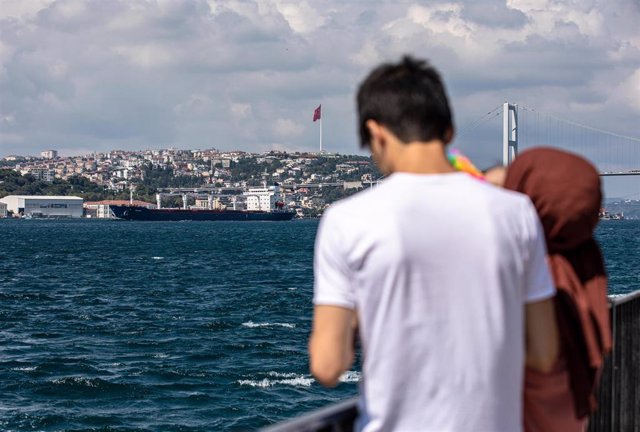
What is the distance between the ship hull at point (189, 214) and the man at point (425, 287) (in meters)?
145

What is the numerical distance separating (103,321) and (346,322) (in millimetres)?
24340

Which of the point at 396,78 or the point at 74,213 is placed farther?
the point at 74,213

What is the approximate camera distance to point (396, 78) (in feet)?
6.25

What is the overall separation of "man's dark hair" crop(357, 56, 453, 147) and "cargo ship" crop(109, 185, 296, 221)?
144798 millimetres

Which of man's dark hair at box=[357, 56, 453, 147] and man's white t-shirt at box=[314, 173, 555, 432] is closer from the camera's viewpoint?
man's white t-shirt at box=[314, 173, 555, 432]

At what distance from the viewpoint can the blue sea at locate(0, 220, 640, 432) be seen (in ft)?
47.5

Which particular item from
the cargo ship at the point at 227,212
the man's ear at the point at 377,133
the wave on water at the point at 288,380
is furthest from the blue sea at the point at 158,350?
the cargo ship at the point at 227,212

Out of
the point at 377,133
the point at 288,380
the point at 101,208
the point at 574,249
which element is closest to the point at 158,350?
the point at 288,380

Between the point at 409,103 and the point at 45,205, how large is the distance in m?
188

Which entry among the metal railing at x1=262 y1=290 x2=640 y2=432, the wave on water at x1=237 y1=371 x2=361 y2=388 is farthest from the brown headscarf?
the wave on water at x1=237 y1=371 x2=361 y2=388

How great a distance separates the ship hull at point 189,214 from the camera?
482 feet

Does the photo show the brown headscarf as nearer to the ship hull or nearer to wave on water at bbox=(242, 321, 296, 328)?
wave on water at bbox=(242, 321, 296, 328)

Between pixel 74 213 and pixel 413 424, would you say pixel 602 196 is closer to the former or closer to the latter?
pixel 413 424

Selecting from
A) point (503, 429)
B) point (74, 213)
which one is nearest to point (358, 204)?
point (503, 429)
